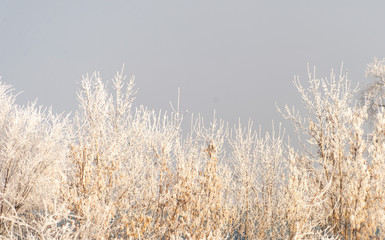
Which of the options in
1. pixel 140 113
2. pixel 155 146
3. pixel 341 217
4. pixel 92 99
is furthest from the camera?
pixel 140 113

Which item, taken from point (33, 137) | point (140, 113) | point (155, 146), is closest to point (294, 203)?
point (155, 146)

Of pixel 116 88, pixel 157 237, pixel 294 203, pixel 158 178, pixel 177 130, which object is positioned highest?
pixel 116 88

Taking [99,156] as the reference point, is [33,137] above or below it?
above

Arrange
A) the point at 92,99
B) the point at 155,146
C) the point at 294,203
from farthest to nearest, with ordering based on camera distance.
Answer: the point at 155,146 → the point at 92,99 → the point at 294,203

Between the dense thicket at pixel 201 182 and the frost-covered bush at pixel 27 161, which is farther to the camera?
the frost-covered bush at pixel 27 161

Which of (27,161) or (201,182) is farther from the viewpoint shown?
(27,161)

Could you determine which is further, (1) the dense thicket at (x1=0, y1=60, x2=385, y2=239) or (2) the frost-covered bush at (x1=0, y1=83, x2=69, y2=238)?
(2) the frost-covered bush at (x1=0, y1=83, x2=69, y2=238)

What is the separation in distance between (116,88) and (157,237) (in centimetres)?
378

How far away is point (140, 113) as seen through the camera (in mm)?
9578

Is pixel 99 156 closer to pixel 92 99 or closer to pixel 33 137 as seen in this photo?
pixel 92 99

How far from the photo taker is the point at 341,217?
5543 mm

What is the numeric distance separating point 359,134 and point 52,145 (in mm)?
10172

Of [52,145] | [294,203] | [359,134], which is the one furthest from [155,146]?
[52,145]

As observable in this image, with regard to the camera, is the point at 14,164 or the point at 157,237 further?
the point at 14,164
